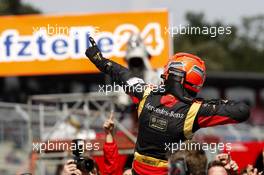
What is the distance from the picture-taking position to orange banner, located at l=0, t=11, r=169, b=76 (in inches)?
480

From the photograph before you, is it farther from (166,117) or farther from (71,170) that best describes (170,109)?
(71,170)

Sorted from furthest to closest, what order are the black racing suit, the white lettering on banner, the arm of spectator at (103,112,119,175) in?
1. the white lettering on banner
2. the arm of spectator at (103,112,119,175)
3. the black racing suit

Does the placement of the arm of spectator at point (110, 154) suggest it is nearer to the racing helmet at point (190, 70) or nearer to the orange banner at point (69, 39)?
the racing helmet at point (190, 70)

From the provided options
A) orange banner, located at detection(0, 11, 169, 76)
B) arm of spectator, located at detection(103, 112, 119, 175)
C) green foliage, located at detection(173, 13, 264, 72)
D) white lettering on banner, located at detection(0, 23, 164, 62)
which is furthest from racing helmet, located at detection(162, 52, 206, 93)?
green foliage, located at detection(173, 13, 264, 72)

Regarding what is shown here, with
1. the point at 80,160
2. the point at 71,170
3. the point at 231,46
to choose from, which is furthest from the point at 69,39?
the point at 231,46

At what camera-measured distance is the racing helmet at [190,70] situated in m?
5.30

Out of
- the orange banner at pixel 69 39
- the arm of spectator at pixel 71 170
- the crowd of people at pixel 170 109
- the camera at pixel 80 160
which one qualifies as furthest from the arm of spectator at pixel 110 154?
the orange banner at pixel 69 39

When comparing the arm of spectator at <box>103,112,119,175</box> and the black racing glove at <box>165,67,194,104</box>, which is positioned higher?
the black racing glove at <box>165,67,194,104</box>

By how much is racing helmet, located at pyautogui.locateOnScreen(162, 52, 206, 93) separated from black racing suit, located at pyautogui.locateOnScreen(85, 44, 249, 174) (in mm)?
127

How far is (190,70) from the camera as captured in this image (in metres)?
5.30

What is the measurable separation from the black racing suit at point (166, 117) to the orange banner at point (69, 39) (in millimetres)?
6444

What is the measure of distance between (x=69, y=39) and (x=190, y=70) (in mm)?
6875

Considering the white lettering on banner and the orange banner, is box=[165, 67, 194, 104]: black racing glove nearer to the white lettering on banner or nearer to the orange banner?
the white lettering on banner

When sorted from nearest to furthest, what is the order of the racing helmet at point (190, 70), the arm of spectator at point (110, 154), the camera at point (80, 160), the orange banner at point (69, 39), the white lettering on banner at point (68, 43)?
1. the racing helmet at point (190, 70)
2. the camera at point (80, 160)
3. the arm of spectator at point (110, 154)
4. the white lettering on banner at point (68, 43)
5. the orange banner at point (69, 39)
